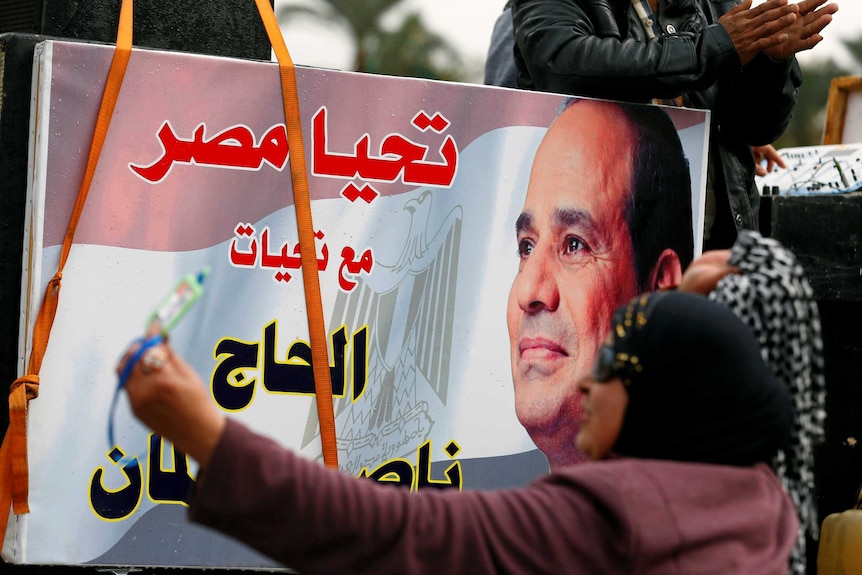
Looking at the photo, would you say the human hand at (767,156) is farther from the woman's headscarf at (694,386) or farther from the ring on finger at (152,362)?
the ring on finger at (152,362)

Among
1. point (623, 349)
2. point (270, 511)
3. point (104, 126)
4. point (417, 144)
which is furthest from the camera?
point (417, 144)

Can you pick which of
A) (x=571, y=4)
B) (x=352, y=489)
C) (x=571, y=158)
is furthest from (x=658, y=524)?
(x=571, y=4)

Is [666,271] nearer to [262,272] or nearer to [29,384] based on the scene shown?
[262,272]

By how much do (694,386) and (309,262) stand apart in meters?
1.79

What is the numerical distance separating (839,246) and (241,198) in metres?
1.88

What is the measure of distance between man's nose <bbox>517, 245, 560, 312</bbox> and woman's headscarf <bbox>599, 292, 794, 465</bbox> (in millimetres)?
1785

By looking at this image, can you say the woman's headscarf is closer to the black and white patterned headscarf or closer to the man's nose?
the black and white patterned headscarf

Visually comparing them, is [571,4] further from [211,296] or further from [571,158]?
[211,296]

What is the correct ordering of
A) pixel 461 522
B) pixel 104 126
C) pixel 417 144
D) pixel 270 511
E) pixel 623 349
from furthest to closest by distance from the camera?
pixel 417 144
pixel 104 126
pixel 623 349
pixel 461 522
pixel 270 511

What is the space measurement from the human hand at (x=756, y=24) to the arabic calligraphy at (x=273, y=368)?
1.44 m

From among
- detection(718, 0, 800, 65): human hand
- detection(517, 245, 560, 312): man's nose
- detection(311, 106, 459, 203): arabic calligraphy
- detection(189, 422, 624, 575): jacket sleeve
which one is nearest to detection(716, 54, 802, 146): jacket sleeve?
detection(718, 0, 800, 65): human hand

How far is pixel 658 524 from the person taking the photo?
1.56 meters

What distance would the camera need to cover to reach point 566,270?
3.53 m

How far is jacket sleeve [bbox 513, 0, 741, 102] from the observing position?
356 cm
